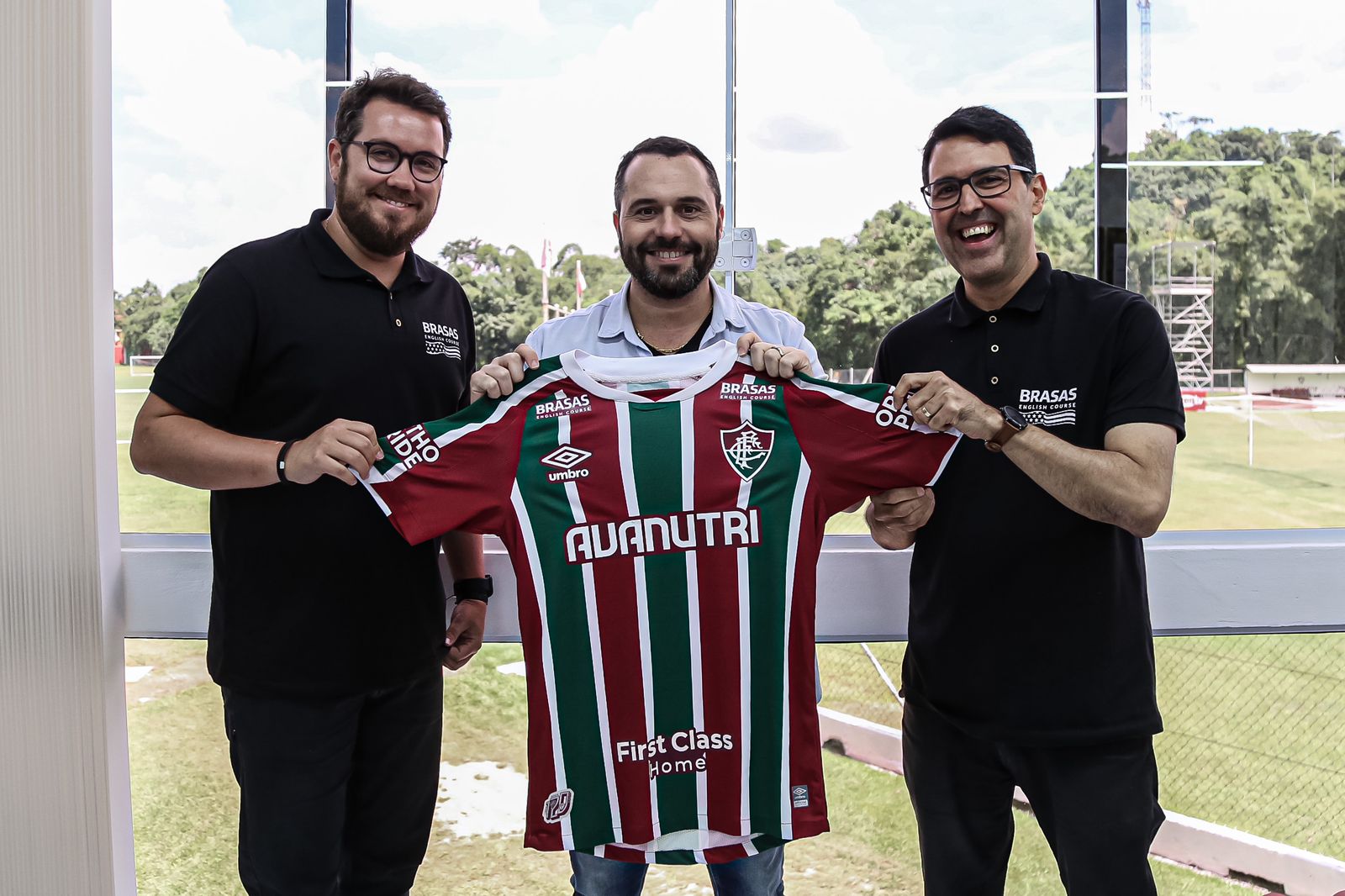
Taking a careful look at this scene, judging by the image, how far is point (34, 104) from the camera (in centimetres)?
151

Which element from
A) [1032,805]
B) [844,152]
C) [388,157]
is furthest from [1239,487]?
[388,157]

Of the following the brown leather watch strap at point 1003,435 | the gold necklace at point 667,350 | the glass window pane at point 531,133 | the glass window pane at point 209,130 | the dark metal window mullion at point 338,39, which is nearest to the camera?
the brown leather watch strap at point 1003,435

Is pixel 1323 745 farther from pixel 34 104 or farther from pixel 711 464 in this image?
pixel 34 104

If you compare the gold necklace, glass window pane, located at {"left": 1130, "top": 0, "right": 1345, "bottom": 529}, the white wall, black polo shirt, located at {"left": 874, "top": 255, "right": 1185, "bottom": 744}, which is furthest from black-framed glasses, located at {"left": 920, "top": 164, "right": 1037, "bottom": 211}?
glass window pane, located at {"left": 1130, "top": 0, "right": 1345, "bottom": 529}

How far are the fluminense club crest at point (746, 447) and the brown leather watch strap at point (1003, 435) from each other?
13.5 inches

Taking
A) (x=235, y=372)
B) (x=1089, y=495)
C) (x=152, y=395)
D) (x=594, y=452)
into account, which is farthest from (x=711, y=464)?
(x=152, y=395)

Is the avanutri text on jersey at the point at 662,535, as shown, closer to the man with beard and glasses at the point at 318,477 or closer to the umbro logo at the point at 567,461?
the umbro logo at the point at 567,461

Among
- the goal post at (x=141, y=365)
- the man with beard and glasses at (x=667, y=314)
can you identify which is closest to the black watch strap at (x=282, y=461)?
the man with beard and glasses at (x=667, y=314)

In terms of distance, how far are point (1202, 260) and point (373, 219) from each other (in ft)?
13.3

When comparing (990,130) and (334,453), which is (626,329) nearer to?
(334,453)

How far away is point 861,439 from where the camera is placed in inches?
55.7

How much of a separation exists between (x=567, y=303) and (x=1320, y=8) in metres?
4.29

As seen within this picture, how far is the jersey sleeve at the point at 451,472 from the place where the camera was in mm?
1407

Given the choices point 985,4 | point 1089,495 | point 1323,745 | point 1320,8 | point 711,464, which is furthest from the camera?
point 985,4
